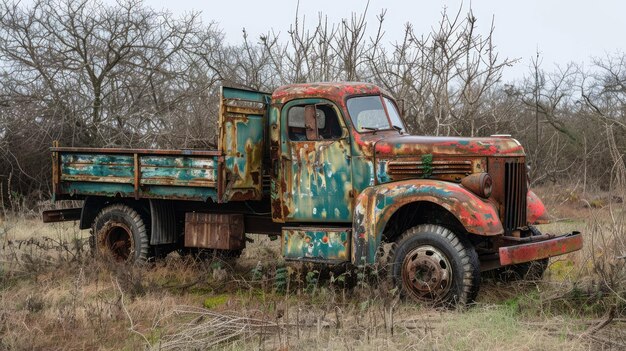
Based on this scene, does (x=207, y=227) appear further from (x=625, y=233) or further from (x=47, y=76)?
(x=47, y=76)

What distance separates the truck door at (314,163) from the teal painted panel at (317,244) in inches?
7.8

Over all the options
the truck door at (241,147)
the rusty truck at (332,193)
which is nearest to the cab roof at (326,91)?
the rusty truck at (332,193)

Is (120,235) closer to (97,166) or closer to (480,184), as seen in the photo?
(97,166)

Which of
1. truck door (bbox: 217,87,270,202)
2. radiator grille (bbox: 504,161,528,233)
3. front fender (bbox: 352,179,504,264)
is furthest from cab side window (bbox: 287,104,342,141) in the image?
radiator grille (bbox: 504,161,528,233)

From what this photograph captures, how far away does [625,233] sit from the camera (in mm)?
6129

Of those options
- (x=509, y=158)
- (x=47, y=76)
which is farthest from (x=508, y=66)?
(x=47, y=76)

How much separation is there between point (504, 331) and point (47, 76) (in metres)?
12.6

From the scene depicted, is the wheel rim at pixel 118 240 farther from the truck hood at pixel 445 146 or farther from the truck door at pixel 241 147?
Answer: the truck hood at pixel 445 146

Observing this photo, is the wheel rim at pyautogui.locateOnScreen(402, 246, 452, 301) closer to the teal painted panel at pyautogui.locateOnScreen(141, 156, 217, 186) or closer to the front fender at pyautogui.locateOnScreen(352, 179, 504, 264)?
the front fender at pyautogui.locateOnScreen(352, 179, 504, 264)

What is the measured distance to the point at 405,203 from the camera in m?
6.05

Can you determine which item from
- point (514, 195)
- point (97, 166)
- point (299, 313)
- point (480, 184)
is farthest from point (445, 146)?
point (97, 166)

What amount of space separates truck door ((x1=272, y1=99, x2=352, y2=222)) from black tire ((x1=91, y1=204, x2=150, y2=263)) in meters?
2.09

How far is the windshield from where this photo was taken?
6.88 m

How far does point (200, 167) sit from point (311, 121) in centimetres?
136
